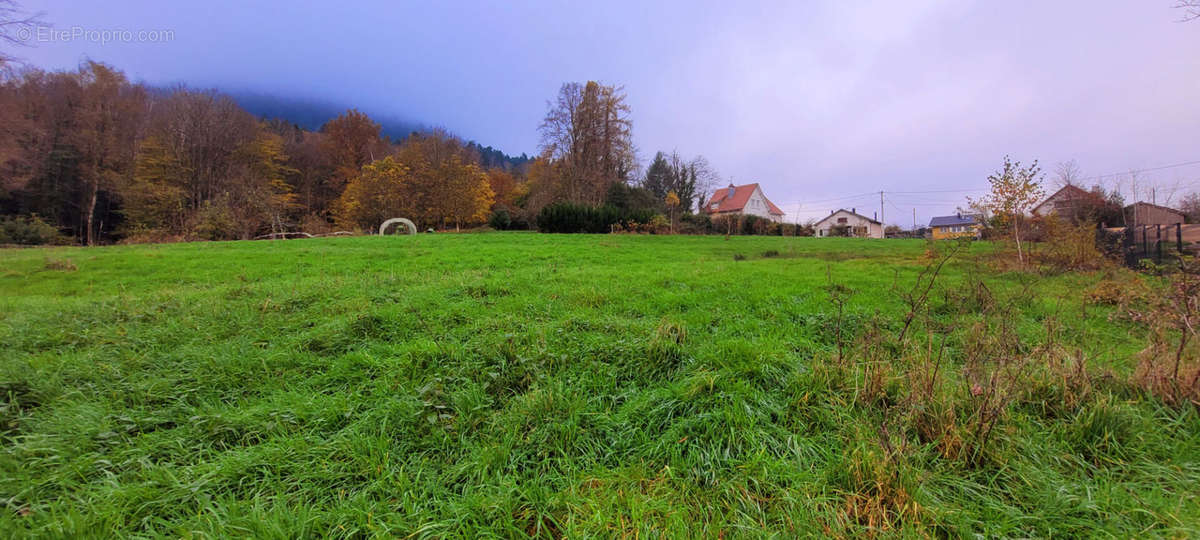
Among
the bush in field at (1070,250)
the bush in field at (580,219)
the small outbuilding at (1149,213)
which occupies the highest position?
the bush in field at (580,219)

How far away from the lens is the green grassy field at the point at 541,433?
163cm

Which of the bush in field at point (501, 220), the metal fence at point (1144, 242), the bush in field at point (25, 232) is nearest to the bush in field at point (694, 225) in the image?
the bush in field at point (501, 220)

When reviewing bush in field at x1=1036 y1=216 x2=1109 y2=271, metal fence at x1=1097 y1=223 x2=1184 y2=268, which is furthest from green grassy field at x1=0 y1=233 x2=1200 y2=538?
metal fence at x1=1097 y1=223 x2=1184 y2=268

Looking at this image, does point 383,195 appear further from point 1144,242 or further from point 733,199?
point 733,199

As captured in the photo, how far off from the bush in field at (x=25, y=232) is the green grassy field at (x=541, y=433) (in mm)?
29957

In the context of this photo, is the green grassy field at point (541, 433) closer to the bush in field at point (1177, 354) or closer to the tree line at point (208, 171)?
the bush in field at point (1177, 354)

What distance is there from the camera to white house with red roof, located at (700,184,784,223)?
4706 centimetres

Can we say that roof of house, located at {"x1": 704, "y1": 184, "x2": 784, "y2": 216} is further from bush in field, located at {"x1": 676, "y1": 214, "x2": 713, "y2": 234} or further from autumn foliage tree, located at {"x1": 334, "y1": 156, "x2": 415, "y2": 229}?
autumn foliage tree, located at {"x1": 334, "y1": 156, "x2": 415, "y2": 229}

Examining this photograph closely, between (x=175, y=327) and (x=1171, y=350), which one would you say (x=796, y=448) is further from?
(x=175, y=327)

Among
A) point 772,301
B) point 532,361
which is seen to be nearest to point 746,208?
point 772,301

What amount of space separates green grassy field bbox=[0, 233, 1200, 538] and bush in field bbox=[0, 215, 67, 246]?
98.3 feet

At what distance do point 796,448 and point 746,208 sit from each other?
1936 inches

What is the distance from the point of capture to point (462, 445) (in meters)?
2.15

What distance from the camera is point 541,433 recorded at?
2.22 m
